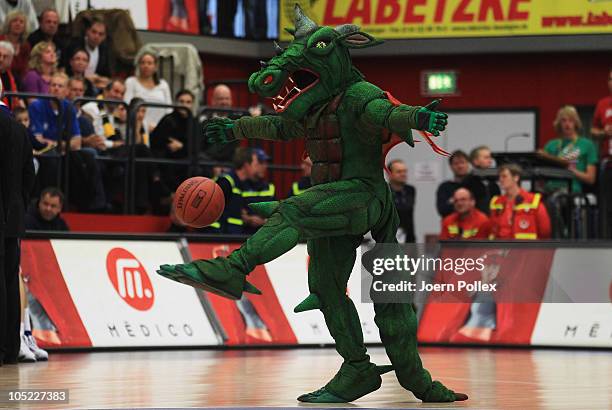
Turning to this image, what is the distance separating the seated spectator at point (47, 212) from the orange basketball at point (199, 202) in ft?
21.5

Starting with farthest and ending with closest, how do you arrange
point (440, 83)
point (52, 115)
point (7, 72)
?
point (440, 83) < point (52, 115) < point (7, 72)

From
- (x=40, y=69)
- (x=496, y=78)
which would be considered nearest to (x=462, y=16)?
(x=496, y=78)

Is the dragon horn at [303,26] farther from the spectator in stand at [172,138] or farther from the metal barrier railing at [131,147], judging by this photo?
the spectator in stand at [172,138]

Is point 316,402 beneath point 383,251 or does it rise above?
beneath

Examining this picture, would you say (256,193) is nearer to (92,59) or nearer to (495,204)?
(495,204)

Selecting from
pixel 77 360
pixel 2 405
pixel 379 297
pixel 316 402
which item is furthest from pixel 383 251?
pixel 77 360

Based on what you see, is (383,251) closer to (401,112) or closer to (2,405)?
(401,112)

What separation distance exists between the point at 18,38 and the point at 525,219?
654 centimetres

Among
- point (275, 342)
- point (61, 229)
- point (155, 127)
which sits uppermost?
point (155, 127)

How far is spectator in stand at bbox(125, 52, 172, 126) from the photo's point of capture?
714 inches

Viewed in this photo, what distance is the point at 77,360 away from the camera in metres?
13.5

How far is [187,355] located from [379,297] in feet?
17.1

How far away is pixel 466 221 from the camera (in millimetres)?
17328

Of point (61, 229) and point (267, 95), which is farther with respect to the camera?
point (61, 229)
